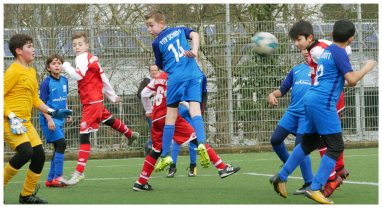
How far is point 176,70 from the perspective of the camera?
9.98 m

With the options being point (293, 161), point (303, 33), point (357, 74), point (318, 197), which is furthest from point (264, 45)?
point (318, 197)

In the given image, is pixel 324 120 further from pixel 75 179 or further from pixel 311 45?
pixel 75 179

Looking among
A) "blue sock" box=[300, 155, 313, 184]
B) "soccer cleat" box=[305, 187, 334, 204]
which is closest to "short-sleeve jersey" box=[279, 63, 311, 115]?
"blue sock" box=[300, 155, 313, 184]

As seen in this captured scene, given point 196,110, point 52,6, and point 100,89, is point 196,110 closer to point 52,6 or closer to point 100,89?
point 100,89

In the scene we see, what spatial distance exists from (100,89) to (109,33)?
248 inches

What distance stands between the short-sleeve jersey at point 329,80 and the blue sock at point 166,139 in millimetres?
2113

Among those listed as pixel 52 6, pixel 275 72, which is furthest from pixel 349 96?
pixel 52 6

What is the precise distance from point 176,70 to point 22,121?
6.61ft

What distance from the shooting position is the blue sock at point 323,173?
8.20m

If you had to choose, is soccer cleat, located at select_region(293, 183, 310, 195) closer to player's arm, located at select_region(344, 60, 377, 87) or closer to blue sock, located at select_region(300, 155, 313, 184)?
blue sock, located at select_region(300, 155, 313, 184)

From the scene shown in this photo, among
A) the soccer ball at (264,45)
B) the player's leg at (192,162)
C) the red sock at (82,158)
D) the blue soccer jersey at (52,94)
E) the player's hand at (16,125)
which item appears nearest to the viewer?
the player's hand at (16,125)

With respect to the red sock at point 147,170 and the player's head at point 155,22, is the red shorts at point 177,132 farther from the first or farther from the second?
the player's head at point 155,22

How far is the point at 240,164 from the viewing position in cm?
1437

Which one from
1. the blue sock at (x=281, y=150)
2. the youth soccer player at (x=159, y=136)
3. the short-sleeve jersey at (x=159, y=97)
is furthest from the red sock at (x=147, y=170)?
the blue sock at (x=281, y=150)
